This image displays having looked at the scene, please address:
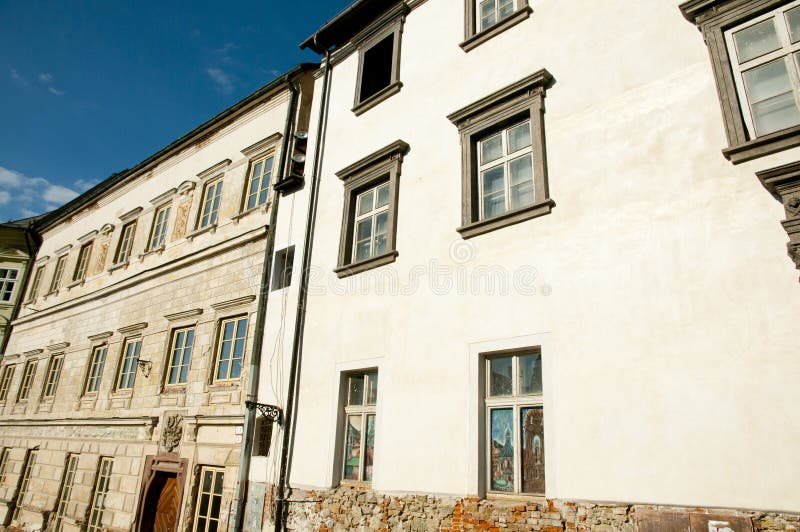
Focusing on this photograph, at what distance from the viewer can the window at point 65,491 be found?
45.7ft

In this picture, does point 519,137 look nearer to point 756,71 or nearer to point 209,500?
point 756,71

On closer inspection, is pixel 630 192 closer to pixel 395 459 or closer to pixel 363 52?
pixel 395 459

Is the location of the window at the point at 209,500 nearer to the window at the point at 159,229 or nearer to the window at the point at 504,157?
the window at the point at 504,157

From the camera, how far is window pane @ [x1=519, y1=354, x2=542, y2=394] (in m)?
6.16

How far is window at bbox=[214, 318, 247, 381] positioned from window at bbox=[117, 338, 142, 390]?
11.9ft

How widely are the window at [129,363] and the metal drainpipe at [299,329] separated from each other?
20.9 ft

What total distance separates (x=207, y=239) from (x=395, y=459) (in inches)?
320

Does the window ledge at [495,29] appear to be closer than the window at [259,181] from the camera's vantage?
Yes

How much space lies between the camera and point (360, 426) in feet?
26.4

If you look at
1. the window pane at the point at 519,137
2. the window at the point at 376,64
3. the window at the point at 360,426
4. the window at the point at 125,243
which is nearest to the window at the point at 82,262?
the window at the point at 125,243

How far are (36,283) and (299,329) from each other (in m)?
17.1

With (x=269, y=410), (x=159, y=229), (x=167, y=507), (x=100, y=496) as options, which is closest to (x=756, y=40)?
(x=269, y=410)

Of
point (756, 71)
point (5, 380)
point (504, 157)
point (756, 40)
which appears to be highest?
point (756, 40)

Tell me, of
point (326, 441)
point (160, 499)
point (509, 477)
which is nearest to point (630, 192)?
point (509, 477)
